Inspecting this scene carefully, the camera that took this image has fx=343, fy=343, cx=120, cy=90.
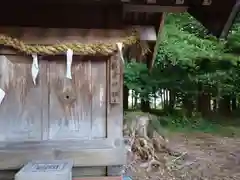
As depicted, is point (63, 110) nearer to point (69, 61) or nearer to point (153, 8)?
point (69, 61)

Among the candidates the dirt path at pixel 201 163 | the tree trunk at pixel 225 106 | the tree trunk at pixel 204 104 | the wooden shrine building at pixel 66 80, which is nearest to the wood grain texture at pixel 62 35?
the wooden shrine building at pixel 66 80

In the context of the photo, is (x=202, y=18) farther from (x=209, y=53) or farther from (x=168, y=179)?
(x=209, y=53)

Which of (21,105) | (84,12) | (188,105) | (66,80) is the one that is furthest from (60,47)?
(188,105)

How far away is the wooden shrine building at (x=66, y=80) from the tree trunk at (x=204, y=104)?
10256 mm

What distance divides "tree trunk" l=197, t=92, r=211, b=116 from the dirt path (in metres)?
3.95

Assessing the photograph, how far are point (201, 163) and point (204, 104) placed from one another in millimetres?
6391

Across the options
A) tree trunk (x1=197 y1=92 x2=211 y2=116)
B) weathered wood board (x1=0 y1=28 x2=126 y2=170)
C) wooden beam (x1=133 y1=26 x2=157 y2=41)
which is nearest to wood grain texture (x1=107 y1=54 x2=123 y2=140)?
weathered wood board (x1=0 y1=28 x2=126 y2=170)

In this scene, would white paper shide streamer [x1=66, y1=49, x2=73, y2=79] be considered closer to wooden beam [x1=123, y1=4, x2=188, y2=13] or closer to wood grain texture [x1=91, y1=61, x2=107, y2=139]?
wood grain texture [x1=91, y1=61, x2=107, y2=139]

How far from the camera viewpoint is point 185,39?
26.6 ft

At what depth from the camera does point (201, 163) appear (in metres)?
6.30

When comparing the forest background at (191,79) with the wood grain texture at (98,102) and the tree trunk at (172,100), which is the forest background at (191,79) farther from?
the wood grain texture at (98,102)

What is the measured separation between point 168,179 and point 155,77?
4738mm

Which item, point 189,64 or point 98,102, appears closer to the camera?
point 98,102

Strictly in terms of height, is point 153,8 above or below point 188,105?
above
